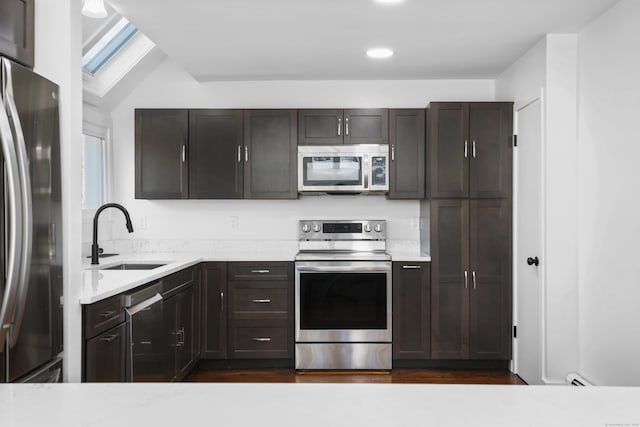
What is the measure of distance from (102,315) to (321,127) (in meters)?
2.52

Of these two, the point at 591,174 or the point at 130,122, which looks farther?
the point at 130,122

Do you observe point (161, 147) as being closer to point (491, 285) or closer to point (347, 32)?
point (347, 32)

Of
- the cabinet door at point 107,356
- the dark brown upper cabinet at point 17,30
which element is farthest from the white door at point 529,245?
the dark brown upper cabinet at point 17,30

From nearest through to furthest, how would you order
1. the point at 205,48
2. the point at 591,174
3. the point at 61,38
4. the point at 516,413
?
the point at 516,413 → the point at 61,38 → the point at 591,174 → the point at 205,48

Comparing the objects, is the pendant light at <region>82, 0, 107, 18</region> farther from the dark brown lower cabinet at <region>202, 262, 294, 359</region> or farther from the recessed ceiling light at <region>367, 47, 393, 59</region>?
the dark brown lower cabinet at <region>202, 262, 294, 359</region>

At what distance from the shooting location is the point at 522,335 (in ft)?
12.6

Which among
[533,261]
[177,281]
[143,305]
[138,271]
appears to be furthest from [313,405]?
[533,261]

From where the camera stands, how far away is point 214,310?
4.10 metres

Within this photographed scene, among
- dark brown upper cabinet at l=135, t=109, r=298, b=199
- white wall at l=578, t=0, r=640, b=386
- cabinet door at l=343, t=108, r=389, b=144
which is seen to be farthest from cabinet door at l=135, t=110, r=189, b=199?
white wall at l=578, t=0, r=640, b=386

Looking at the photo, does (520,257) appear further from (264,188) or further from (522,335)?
(264,188)

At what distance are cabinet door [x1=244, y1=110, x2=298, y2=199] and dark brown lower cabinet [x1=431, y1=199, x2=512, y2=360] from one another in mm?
1243

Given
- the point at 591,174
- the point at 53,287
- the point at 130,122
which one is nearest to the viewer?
the point at 53,287

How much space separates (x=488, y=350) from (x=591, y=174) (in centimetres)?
164

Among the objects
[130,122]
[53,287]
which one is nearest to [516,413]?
[53,287]
